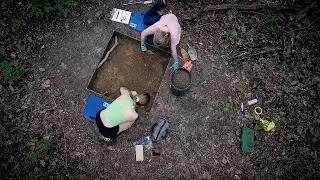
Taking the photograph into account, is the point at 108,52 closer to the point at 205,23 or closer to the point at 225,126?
the point at 205,23

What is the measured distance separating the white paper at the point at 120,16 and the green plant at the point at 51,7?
77cm

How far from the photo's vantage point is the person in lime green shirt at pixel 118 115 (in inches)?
200

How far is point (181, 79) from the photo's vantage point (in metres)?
5.75

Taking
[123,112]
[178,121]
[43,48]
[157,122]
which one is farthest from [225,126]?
[43,48]

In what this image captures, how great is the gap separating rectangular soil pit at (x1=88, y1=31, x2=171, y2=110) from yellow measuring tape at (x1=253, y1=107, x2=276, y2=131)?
1.88 metres

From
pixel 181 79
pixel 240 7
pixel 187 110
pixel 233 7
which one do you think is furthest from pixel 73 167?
pixel 240 7

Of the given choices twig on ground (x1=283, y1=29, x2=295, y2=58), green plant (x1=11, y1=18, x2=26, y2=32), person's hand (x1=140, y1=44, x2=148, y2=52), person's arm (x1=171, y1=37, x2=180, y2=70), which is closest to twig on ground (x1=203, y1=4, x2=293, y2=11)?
twig on ground (x1=283, y1=29, x2=295, y2=58)

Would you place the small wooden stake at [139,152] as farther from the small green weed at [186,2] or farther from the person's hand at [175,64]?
the small green weed at [186,2]

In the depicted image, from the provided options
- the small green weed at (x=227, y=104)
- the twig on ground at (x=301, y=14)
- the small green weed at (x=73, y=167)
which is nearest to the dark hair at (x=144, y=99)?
the small green weed at (x=227, y=104)

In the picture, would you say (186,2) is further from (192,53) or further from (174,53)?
(174,53)

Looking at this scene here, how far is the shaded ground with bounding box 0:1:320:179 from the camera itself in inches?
220

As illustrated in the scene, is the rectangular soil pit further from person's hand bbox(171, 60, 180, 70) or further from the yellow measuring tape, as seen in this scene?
the yellow measuring tape

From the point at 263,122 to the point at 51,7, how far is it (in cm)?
452

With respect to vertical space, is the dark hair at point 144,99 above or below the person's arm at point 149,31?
below
